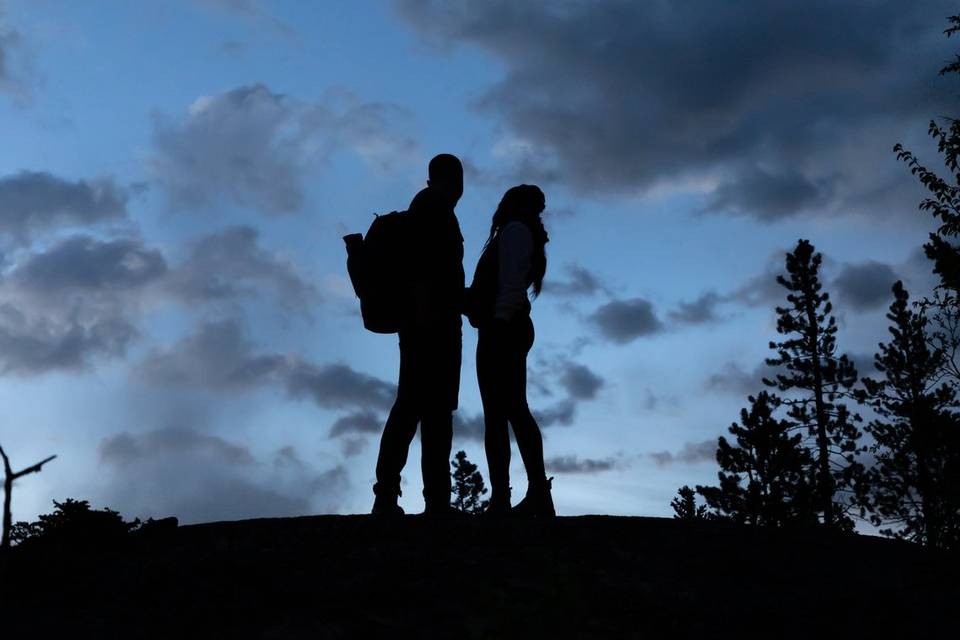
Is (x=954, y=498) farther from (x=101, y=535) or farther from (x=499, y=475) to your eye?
(x=101, y=535)

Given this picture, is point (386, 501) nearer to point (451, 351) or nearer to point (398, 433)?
point (398, 433)

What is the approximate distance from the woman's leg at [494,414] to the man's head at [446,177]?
3.45 ft

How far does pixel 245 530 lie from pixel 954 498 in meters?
20.9

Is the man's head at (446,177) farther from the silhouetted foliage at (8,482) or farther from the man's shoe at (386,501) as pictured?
the silhouetted foliage at (8,482)

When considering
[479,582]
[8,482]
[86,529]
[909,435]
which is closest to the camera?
[8,482]

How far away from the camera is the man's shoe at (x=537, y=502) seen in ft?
23.2

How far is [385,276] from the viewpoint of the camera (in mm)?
7121

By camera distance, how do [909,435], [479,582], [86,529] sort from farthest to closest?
[909,435] < [86,529] < [479,582]

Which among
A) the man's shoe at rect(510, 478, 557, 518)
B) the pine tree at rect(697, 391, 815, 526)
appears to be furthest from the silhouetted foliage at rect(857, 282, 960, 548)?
the man's shoe at rect(510, 478, 557, 518)

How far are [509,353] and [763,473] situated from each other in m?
31.3

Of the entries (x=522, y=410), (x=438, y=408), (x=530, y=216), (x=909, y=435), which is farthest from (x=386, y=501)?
(x=909, y=435)

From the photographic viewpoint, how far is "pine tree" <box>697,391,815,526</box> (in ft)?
114

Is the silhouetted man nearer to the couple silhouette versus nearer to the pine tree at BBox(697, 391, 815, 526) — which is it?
the couple silhouette

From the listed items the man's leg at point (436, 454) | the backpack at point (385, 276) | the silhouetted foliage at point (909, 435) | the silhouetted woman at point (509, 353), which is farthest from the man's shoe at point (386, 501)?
the silhouetted foliage at point (909, 435)
